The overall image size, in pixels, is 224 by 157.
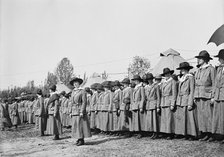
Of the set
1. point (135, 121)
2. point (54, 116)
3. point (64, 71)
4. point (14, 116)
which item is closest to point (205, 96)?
point (135, 121)

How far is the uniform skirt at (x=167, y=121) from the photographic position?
808 centimetres

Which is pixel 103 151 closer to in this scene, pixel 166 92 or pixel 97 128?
pixel 166 92

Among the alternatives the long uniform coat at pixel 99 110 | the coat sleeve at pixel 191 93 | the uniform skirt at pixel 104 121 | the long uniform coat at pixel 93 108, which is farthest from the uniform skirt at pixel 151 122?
the long uniform coat at pixel 93 108

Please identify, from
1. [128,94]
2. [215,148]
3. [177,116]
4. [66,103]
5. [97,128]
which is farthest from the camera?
[66,103]

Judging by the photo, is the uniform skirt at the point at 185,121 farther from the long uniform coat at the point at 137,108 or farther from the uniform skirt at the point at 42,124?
the uniform skirt at the point at 42,124

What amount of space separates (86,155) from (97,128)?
5887 millimetres

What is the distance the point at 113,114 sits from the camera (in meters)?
10.7

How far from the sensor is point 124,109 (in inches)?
383

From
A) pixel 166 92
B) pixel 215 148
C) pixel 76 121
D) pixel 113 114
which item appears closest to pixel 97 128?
pixel 113 114

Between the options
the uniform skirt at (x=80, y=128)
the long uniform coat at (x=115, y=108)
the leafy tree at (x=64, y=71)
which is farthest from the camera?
the leafy tree at (x=64, y=71)

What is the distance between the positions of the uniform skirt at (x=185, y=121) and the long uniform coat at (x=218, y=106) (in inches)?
33.0

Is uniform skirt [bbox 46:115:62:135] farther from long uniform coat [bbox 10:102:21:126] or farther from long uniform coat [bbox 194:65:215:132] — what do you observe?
long uniform coat [bbox 10:102:21:126]

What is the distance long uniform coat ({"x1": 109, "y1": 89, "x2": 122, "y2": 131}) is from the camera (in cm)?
1034

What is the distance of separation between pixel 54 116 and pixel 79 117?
225 cm
